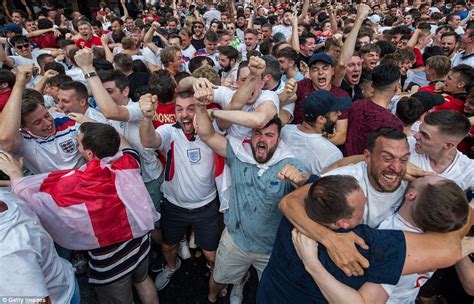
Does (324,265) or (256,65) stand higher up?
(256,65)

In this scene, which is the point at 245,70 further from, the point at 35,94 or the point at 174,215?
the point at 35,94

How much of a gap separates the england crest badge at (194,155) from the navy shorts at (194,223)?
1.64ft

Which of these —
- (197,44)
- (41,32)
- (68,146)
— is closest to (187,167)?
(68,146)

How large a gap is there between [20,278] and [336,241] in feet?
5.28

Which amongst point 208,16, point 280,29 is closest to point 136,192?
point 280,29

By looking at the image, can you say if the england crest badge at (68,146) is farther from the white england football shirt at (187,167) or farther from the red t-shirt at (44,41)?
the red t-shirt at (44,41)

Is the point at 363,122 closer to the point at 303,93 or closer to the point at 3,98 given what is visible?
the point at 303,93

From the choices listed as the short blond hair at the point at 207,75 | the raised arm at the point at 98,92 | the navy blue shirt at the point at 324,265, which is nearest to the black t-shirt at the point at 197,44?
the short blond hair at the point at 207,75

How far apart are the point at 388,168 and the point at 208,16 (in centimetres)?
1173

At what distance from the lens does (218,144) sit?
2.71 meters

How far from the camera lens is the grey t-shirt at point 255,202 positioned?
98.2 inches

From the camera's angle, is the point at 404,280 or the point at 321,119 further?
the point at 321,119

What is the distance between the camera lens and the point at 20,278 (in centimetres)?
159

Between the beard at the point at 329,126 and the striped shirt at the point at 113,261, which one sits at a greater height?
the beard at the point at 329,126
